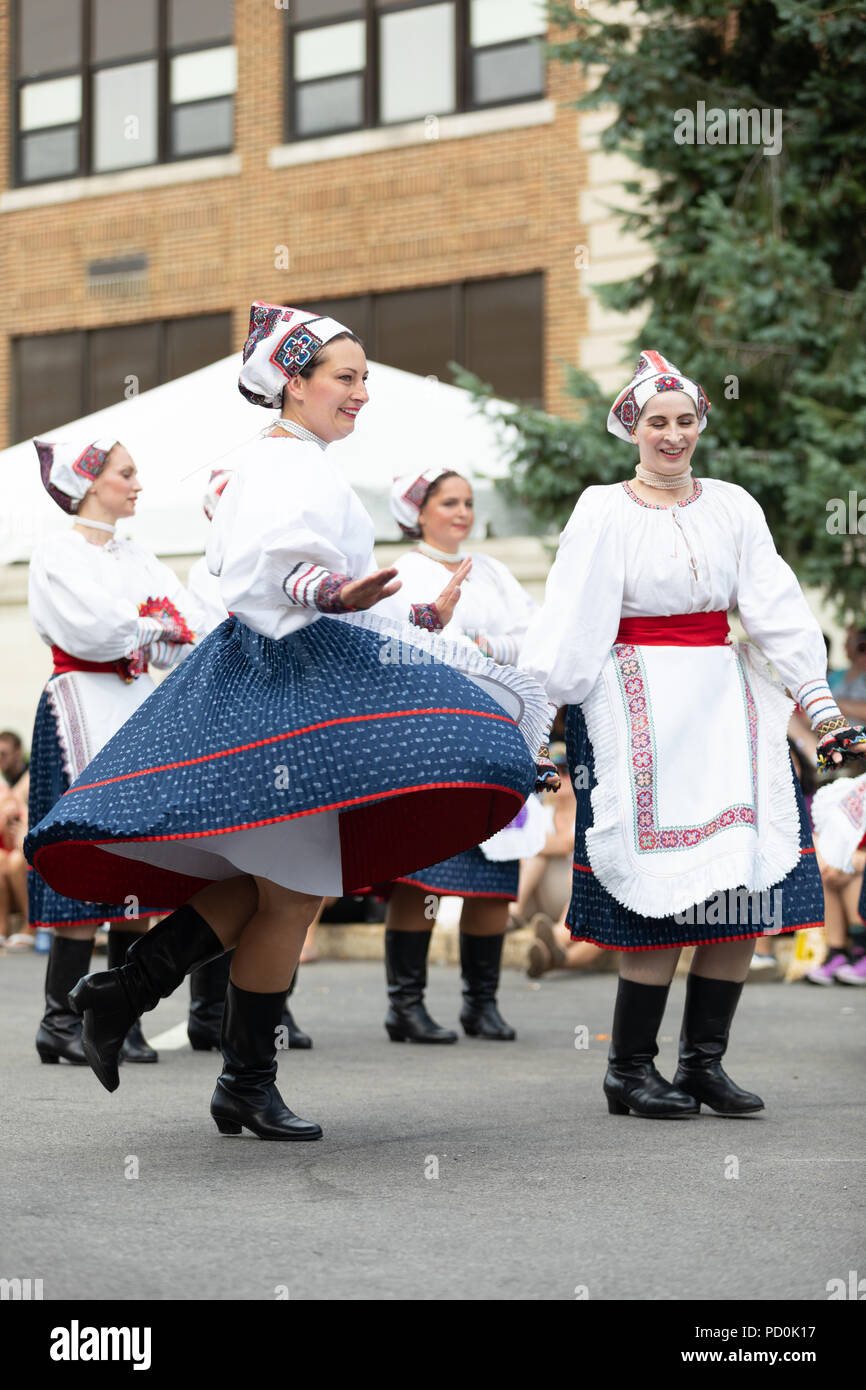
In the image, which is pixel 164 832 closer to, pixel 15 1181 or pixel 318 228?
pixel 15 1181

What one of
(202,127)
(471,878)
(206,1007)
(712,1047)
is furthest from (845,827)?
(202,127)

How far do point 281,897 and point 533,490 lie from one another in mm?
7873

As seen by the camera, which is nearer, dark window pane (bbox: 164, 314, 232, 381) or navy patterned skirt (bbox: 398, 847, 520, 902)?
navy patterned skirt (bbox: 398, 847, 520, 902)

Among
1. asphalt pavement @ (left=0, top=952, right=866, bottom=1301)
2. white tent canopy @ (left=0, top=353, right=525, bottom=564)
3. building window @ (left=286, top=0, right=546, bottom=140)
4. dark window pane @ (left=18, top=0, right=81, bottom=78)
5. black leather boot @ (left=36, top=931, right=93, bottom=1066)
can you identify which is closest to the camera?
asphalt pavement @ (left=0, top=952, right=866, bottom=1301)

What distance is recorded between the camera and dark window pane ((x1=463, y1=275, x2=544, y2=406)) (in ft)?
57.7

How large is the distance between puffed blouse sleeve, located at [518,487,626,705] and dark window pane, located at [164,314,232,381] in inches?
574

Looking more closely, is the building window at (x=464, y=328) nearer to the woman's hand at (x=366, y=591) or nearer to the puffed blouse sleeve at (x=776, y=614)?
the puffed blouse sleeve at (x=776, y=614)

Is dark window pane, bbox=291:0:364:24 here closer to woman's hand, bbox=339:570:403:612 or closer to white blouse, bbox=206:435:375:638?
white blouse, bbox=206:435:375:638

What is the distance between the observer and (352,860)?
4645 mm

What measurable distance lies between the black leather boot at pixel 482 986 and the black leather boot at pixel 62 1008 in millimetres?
1493

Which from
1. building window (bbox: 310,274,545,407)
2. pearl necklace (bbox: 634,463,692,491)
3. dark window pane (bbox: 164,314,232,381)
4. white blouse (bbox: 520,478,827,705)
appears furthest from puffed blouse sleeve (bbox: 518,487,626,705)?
dark window pane (bbox: 164,314,232,381)

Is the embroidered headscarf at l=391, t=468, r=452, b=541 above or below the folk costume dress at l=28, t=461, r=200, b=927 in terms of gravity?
above

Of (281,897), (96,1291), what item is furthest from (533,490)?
(96,1291)

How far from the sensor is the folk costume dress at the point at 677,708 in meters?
4.98
